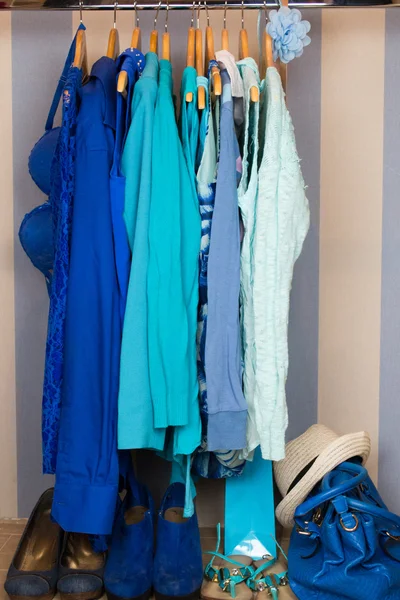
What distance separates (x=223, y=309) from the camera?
1.54m

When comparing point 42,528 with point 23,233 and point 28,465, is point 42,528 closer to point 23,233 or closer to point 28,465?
point 28,465

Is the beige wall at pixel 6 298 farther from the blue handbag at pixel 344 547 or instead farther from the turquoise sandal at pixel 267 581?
the blue handbag at pixel 344 547

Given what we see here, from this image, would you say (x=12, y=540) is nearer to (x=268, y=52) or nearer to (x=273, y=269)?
(x=273, y=269)

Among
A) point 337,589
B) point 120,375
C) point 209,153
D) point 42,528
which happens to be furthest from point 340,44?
point 42,528

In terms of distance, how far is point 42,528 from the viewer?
6.08 feet

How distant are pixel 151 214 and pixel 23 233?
41 centimetres

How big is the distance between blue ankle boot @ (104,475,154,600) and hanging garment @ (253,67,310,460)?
16.1 inches

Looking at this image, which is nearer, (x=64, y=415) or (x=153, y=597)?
(x=64, y=415)

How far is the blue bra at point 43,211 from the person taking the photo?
5.55 ft

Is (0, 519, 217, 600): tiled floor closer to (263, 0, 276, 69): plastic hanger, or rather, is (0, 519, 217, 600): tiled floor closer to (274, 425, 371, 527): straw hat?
(274, 425, 371, 527): straw hat

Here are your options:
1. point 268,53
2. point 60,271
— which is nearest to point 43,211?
point 60,271

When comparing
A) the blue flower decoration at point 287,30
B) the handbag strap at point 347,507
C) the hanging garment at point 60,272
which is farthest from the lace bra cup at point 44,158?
the handbag strap at point 347,507

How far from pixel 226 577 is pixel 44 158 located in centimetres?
114

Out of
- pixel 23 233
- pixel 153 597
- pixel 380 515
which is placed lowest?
pixel 153 597
